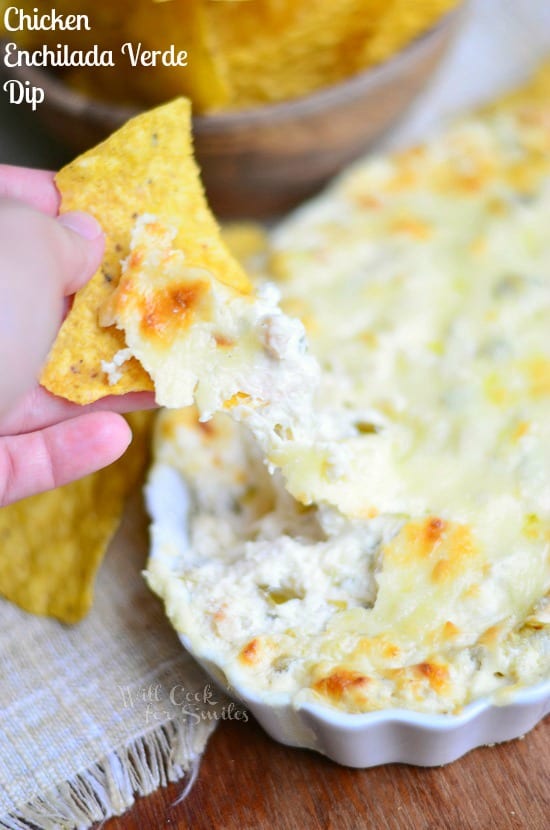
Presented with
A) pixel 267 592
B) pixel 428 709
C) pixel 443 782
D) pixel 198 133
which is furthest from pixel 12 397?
pixel 198 133

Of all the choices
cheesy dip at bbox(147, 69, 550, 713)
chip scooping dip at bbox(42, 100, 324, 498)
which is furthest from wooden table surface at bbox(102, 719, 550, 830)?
chip scooping dip at bbox(42, 100, 324, 498)

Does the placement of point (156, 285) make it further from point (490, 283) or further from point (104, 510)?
point (490, 283)

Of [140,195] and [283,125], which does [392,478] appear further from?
[283,125]

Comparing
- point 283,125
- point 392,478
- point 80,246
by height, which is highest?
point 283,125

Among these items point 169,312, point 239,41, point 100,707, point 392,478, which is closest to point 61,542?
point 100,707

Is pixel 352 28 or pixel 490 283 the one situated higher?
pixel 352 28

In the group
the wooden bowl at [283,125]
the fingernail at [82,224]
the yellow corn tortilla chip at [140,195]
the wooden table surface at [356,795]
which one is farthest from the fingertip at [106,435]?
the wooden bowl at [283,125]
